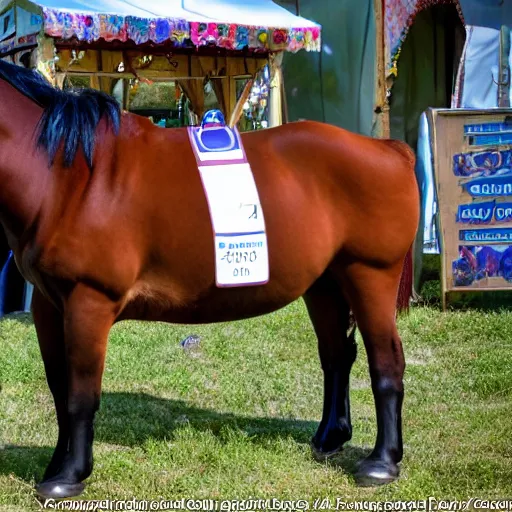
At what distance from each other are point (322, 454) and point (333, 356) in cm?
51

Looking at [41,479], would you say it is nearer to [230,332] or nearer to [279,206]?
[279,206]

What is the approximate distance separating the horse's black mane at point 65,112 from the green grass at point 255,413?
1587 mm

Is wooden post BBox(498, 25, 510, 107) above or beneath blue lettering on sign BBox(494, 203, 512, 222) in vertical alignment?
above

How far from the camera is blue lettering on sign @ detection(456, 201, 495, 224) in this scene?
729 cm

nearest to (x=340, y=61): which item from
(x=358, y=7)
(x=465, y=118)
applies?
(x=358, y=7)

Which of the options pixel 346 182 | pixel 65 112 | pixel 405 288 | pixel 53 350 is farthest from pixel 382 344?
pixel 405 288

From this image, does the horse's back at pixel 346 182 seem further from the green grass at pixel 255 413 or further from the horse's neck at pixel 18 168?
the green grass at pixel 255 413

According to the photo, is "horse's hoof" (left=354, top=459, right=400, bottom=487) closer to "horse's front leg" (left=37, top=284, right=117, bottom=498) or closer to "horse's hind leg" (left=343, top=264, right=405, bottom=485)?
"horse's hind leg" (left=343, top=264, right=405, bottom=485)

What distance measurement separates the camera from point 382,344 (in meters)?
4.02

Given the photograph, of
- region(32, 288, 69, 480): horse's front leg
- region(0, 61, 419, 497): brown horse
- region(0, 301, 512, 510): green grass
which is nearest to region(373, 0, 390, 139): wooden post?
region(0, 301, 512, 510): green grass

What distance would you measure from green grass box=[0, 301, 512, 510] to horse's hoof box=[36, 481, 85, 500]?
68 millimetres

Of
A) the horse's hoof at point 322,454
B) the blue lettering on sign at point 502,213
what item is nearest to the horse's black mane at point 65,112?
the horse's hoof at point 322,454

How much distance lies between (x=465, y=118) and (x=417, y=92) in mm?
1966

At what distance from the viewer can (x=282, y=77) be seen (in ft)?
29.9
